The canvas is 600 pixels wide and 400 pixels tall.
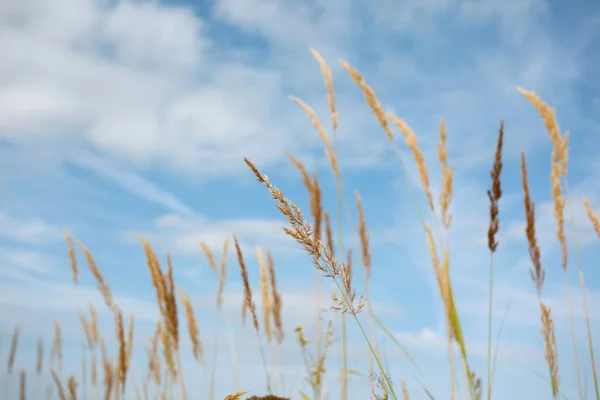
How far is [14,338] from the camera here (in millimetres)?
5727

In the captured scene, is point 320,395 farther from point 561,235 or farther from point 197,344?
point 561,235

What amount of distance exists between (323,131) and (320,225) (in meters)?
0.53

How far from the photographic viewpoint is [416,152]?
254cm

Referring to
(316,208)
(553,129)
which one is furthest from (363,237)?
(553,129)

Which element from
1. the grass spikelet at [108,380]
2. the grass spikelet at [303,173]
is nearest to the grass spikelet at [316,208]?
the grass spikelet at [303,173]

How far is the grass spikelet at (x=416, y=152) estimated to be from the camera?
2428 millimetres

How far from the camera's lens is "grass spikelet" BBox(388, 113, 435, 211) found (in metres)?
2.43

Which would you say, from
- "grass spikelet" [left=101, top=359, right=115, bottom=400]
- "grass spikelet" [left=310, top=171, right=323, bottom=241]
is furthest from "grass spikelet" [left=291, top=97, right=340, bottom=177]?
"grass spikelet" [left=101, top=359, right=115, bottom=400]

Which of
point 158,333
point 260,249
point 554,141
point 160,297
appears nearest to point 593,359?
point 554,141

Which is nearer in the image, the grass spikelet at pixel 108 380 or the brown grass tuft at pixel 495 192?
the brown grass tuft at pixel 495 192

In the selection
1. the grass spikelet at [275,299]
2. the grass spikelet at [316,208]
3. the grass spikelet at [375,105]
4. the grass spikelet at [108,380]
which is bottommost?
the grass spikelet at [108,380]

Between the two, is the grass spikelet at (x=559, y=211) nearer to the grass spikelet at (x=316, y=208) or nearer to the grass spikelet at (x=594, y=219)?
the grass spikelet at (x=594, y=219)

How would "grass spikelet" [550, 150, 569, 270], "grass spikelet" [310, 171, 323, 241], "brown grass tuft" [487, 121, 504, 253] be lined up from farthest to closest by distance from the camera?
"grass spikelet" [310, 171, 323, 241], "grass spikelet" [550, 150, 569, 270], "brown grass tuft" [487, 121, 504, 253]

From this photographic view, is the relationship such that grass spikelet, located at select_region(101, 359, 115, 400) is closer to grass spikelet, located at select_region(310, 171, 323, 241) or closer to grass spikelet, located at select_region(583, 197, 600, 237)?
grass spikelet, located at select_region(310, 171, 323, 241)
